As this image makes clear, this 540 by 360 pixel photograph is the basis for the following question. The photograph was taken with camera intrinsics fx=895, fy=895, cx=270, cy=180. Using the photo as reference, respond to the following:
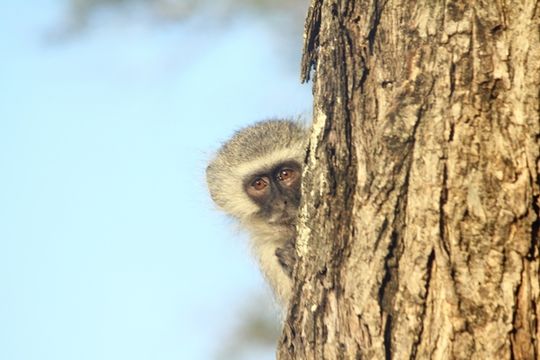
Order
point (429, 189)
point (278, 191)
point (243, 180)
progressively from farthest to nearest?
point (243, 180) → point (278, 191) → point (429, 189)

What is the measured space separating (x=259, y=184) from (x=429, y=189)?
122 inches

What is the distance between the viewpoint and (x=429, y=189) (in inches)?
78.3

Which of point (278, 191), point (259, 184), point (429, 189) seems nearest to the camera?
point (429, 189)

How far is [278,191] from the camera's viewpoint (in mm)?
4742

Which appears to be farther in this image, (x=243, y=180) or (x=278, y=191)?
(x=243, y=180)

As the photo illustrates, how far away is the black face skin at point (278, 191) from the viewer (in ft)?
14.8

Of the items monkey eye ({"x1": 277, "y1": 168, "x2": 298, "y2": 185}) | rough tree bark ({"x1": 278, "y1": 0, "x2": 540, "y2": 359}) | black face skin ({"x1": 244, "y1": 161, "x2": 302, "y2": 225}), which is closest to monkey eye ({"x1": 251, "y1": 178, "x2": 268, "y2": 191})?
black face skin ({"x1": 244, "y1": 161, "x2": 302, "y2": 225})

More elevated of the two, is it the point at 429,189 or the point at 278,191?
the point at 429,189

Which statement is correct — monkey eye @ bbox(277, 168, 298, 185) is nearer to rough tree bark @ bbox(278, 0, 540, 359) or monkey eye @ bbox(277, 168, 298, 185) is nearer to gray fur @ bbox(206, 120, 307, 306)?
gray fur @ bbox(206, 120, 307, 306)

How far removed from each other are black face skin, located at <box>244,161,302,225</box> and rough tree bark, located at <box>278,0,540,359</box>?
2.21 m

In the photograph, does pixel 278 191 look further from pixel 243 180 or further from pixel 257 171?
pixel 243 180

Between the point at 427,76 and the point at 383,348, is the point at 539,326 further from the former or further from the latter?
the point at 427,76

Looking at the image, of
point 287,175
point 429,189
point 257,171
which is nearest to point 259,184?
point 257,171

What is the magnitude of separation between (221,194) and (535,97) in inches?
141
